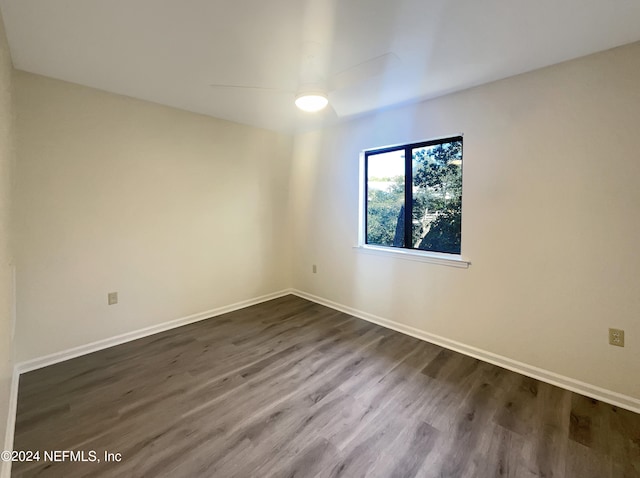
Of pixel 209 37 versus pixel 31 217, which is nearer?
pixel 209 37

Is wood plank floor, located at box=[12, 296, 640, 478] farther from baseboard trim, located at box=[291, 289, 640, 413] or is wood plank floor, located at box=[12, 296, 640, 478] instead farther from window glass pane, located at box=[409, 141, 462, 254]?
Answer: window glass pane, located at box=[409, 141, 462, 254]

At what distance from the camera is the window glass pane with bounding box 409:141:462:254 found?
2650mm

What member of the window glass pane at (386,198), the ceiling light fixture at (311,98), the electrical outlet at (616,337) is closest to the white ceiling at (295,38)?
the ceiling light fixture at (311,98)

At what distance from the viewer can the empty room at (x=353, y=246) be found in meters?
1.53

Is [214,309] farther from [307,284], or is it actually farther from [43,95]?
[43,95]

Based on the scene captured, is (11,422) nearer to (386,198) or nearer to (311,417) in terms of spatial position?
(311,417)

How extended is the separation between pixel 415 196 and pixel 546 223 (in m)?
1.14

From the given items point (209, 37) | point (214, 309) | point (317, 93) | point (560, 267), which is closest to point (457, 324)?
point (560, 267)

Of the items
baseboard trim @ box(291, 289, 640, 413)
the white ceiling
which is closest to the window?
the white ceiling

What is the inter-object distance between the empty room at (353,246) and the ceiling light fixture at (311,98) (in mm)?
27

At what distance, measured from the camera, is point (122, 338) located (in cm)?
268

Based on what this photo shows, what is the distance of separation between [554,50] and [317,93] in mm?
1578

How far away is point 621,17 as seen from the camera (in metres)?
1.53

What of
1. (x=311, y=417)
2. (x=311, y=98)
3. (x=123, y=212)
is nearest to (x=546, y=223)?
(x=311, y=98)
